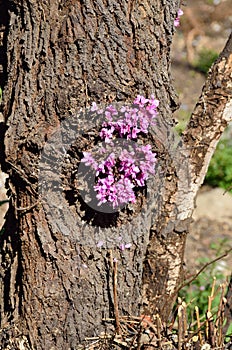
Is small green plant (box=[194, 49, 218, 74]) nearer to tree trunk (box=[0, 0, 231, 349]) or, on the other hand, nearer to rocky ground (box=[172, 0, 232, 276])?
rocky ground (box=[172, 0, 232, 276])

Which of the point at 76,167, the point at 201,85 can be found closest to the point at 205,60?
the point at 201,85

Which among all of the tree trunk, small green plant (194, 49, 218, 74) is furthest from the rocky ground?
the tree trunk

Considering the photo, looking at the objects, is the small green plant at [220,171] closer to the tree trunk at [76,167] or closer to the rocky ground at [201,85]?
the rocky ground at [201,85]

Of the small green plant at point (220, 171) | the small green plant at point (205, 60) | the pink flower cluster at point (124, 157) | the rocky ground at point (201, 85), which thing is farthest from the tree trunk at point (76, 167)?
the small green plant at point (205, 60)

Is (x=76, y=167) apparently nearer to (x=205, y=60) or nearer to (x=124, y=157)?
(x=124, y=157)

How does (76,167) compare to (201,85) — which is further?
(201,85)

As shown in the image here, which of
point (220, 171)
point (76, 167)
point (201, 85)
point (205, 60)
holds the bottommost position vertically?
point (76, 167)

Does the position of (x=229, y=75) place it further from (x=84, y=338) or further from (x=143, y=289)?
(x=84, y=338)

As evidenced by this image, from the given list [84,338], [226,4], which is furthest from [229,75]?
[226,4]
